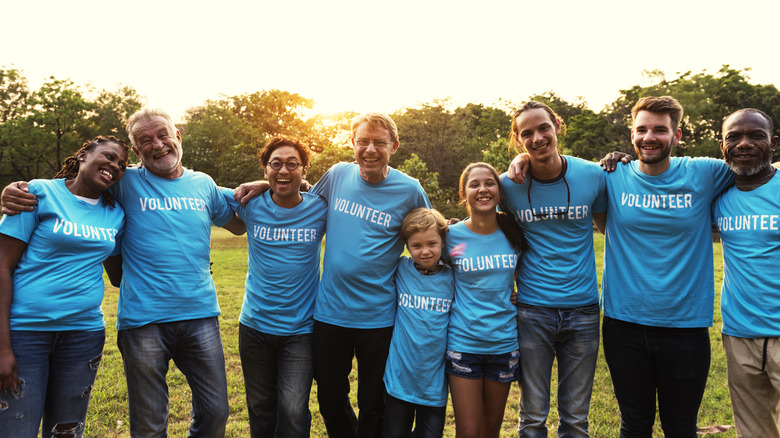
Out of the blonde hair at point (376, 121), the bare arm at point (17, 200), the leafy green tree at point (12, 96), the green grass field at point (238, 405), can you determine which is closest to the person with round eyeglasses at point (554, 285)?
the blonde hair at point (376, 121)

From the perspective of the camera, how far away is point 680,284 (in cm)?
333

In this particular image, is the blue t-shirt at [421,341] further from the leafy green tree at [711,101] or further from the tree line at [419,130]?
the leafy green tree at [711,101]

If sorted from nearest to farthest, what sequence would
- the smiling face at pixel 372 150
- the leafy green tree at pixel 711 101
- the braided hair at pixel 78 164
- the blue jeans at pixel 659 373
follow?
1. the braided hair at pixel 78 164
2. the blue jeans at pixel 659 373
3. the smiling face at pixel 372 150
4. the leafy green tree at pixel 711 101

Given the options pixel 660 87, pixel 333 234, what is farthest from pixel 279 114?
pixel 333 234

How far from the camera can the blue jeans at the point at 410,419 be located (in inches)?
134

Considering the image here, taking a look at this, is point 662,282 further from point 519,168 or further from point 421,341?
point 421,341

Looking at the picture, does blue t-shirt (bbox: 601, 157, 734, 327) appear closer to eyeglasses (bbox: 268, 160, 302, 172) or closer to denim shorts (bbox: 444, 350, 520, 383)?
denim shorts (bbox: 444, 350, 520, 383)

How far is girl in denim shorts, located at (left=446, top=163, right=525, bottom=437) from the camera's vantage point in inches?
132

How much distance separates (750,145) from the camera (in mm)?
3238

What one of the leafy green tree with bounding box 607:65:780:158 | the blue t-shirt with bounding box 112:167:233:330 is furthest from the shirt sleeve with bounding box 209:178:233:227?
the leafy green tree with bounding box 607:65:780:158

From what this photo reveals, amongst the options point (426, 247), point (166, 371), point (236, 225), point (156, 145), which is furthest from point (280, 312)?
point (156, 145)

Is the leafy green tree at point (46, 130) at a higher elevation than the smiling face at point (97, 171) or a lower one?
higher

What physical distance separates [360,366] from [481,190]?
1.69 m

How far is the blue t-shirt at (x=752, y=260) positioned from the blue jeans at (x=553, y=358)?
0.94 meters
